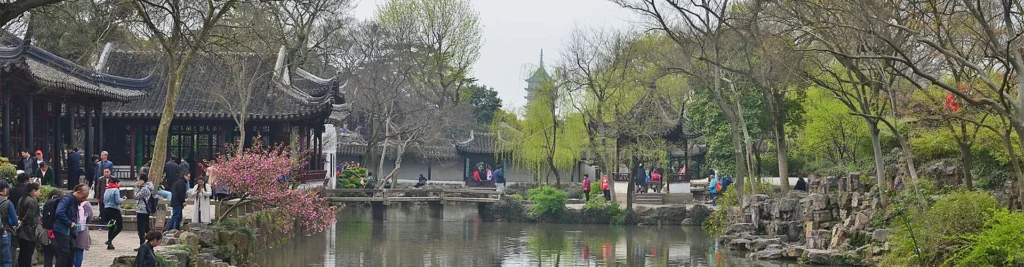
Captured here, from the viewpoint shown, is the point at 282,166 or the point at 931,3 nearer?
the point at 931,3

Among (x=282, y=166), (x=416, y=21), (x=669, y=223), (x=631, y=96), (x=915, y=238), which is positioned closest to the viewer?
(x=915, y=238)

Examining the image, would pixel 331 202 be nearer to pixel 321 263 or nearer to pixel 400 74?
pixel 400 74

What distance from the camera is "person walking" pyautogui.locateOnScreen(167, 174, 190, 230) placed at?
715 inches

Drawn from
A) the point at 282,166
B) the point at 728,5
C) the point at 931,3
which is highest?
the point at 728,5

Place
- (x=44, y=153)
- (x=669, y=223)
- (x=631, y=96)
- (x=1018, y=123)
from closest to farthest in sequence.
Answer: (x=1018, y=123) → (x=44, y=153) → (x=669, y=223) → (x=631, y=96)

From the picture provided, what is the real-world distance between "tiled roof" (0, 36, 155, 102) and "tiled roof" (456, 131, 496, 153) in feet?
83.6

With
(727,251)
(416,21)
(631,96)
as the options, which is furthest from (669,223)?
(416,21)

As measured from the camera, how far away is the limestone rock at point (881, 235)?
21391 millimetres

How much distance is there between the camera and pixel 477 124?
200 feet

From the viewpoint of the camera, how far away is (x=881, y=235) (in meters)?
21.6

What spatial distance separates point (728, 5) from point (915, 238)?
32.9ft

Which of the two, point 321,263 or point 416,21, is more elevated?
point 416,21

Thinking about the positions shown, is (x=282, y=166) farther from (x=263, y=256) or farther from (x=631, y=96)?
(x=631, y=96)

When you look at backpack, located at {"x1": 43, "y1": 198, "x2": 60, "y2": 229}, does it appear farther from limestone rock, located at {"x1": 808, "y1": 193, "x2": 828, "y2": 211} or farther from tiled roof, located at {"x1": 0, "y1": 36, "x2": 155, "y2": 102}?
limestone rock, located at {"x1": 808, "y1": 193, "x2": 828, "y2": 211}
